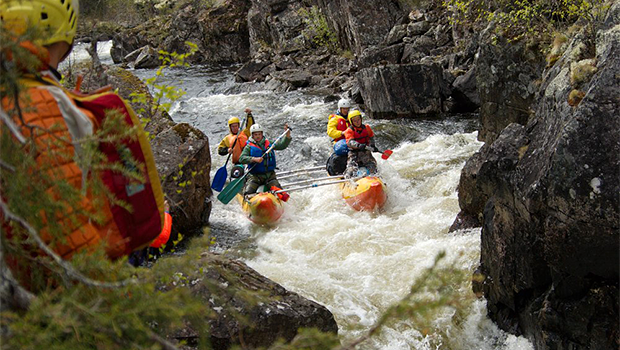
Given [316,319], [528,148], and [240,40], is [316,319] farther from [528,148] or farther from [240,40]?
[240,40]

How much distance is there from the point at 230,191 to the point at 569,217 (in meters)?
5.79

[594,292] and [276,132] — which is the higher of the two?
[594,292]

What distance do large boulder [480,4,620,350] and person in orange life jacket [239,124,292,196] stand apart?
492cm

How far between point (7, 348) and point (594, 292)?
13.4ft

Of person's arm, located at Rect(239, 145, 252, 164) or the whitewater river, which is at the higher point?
person's arm, located at Rect(239, 145, 252, 164)

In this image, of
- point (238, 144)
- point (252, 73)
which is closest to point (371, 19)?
point (252, 73)

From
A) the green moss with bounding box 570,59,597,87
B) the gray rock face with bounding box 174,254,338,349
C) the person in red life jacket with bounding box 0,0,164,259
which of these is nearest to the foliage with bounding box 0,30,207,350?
the person in red life jacket with bounding box 0,0,164,259

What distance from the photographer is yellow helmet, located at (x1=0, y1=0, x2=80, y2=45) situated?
171 cm

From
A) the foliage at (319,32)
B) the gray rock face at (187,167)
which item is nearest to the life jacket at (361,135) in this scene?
the gray rock face at (187,167)

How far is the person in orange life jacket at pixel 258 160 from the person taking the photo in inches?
368

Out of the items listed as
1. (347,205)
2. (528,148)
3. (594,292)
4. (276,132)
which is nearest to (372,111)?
(276,132)

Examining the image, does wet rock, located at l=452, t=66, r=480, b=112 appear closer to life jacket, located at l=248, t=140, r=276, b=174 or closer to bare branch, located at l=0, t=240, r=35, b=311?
life jacket, located at l=248, t=140, r=276, b=174

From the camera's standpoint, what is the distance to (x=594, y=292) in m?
4.25

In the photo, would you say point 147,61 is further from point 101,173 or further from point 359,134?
point 101,173
